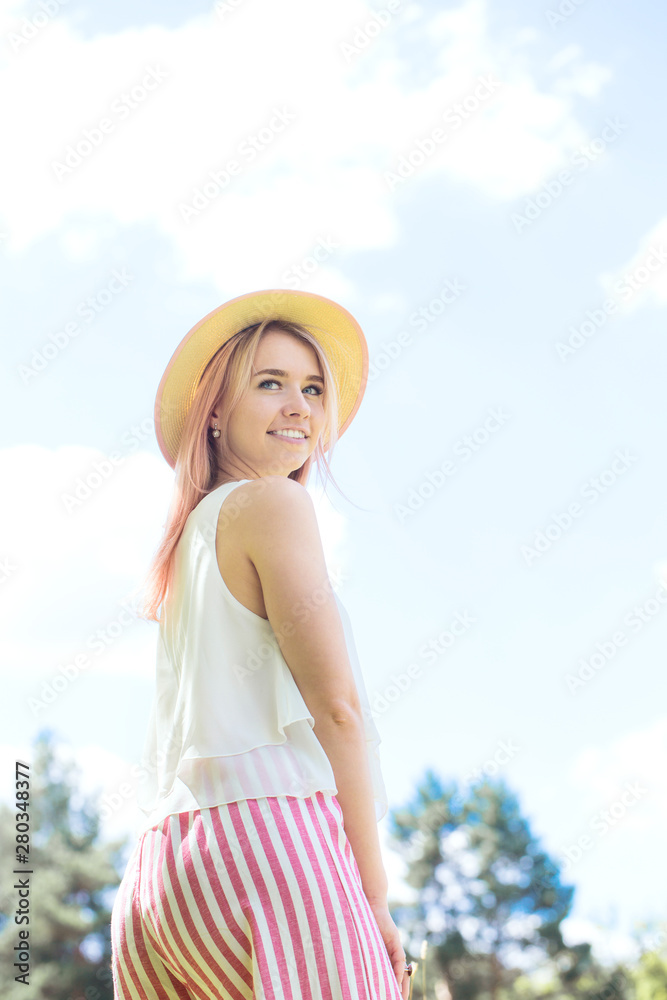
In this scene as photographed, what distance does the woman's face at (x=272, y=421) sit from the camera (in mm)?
1935

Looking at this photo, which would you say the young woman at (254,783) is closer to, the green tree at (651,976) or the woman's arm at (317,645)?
the woman's arm at (317,645)

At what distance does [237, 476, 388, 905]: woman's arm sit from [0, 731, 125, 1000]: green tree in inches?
650

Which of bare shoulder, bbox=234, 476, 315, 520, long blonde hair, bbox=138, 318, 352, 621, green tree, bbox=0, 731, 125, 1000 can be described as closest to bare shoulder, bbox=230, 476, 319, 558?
bare shoulder, bbox=234, 476, 315, 520

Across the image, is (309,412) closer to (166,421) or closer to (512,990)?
(166,421)

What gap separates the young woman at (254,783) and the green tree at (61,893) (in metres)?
16.3

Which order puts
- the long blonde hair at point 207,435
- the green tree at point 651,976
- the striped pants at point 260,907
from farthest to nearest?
the green tree at point 651,976
the long blonde hair at point 207,435
the striped pants at point 260,907

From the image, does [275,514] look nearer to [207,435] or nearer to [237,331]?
[207,435]

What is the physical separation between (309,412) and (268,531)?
0.50 m

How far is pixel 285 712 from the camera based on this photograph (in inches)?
57.3

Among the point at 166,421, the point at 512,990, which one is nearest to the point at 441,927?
the point at 512,990

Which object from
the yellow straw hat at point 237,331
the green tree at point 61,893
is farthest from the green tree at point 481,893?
the yellow straw hat at point 237,331

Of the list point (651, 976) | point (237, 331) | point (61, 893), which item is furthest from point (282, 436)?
point (651, 976)

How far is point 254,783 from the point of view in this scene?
4.58 ft

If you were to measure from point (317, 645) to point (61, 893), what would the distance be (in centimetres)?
1900
